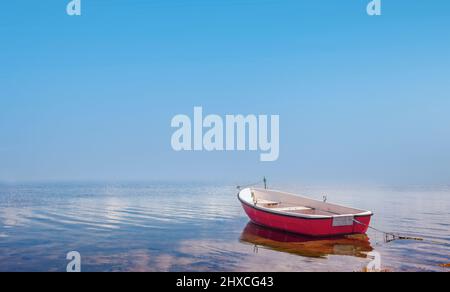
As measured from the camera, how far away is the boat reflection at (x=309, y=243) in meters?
15.9

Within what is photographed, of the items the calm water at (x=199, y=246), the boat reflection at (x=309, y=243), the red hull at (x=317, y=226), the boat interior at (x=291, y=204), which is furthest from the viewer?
the boat interior at (x=291, y=204)

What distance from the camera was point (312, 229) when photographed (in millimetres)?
18297

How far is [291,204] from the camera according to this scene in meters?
25.1

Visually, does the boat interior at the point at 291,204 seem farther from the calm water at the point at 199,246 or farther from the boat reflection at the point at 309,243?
the calm water at the point at 199,246

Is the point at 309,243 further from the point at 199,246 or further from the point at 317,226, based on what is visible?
the point at 199,246

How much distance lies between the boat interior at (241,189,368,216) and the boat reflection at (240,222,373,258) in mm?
1404

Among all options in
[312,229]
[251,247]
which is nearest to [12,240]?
[251,247]

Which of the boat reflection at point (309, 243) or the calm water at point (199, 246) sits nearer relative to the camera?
the calm water at point (199, 246)

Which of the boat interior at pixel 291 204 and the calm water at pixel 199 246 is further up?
the boat interior at pixel 291 204

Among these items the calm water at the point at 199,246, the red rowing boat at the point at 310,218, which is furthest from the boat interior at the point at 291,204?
the calm water at the point at 199,246

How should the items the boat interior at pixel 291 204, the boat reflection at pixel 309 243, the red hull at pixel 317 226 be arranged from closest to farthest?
the boat reflection at pixel 309 243
the red hull at pixel 317 226
the boat interior at pixel 291 204

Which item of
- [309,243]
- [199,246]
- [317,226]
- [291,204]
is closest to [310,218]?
[317,226]
